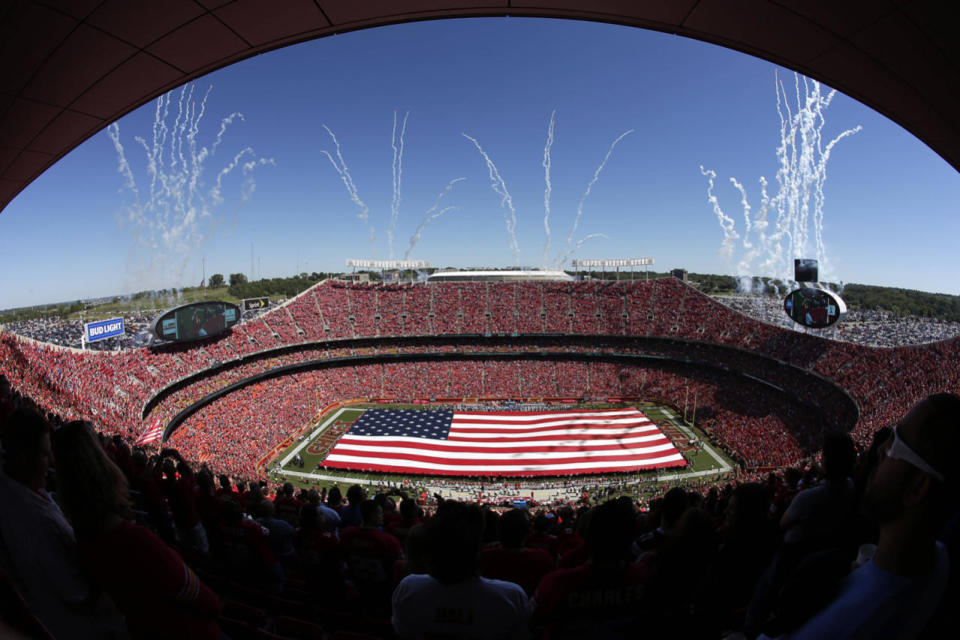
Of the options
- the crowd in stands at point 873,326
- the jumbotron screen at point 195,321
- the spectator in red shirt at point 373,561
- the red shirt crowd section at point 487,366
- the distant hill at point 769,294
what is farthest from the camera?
the distant hill at point 769,294

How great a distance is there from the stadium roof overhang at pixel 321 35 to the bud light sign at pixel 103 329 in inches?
1228

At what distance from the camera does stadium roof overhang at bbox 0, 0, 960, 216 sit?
3.16 meters

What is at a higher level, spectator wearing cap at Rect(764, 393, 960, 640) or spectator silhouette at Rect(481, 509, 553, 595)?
spectator wearing cap at Rect(764, 393, 960, 640)

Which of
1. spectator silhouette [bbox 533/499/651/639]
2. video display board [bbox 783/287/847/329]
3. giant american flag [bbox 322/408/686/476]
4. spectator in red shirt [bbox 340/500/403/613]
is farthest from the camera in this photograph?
video display board [bbox 783/287/847/329]

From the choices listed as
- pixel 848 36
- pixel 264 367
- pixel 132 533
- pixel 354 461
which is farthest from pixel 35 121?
pixel 264 367

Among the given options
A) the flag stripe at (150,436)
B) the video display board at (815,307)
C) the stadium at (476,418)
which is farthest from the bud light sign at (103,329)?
the video display board at (815,307)

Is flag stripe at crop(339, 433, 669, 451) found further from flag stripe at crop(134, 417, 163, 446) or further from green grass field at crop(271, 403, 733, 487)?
flag stripe at crop(134, 417, 163, 446)

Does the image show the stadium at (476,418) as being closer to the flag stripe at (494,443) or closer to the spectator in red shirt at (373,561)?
the spectator in red shirt at (373,561)

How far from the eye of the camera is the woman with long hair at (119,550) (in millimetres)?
1673

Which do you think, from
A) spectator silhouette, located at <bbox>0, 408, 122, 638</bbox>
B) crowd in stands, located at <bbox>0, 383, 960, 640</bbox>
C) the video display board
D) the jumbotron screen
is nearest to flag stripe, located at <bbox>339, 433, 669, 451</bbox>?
the video display board

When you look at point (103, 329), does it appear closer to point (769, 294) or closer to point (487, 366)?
point (487, 366)

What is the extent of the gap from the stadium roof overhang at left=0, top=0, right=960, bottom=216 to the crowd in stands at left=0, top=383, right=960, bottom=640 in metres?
3.16

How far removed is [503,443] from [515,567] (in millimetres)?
24303

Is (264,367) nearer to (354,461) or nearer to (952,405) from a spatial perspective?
(354,461)
